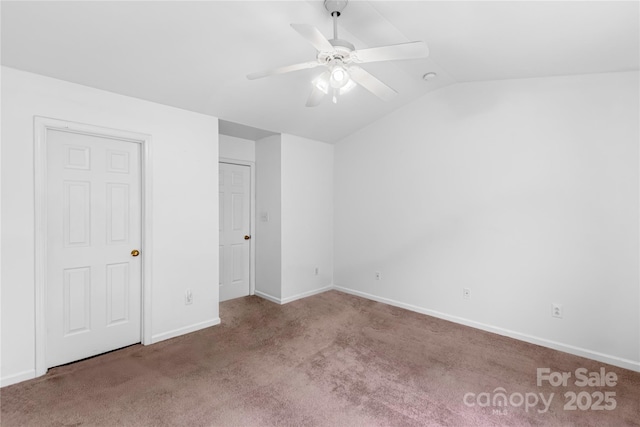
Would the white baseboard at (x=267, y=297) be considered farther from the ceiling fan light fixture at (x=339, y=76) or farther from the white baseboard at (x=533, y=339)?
the ceiling fan light fixture at (x=339, y=76)

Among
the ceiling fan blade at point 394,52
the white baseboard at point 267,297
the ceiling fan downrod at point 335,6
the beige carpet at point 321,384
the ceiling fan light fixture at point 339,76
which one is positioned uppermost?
the ceiling fan downrod at point 335,6

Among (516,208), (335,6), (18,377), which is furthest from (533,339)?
(18,377)

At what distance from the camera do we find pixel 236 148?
430 cm

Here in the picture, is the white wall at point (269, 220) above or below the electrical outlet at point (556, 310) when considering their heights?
above

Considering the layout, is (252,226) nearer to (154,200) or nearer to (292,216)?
(292,216)

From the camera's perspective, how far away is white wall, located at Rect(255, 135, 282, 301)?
13.7 feet

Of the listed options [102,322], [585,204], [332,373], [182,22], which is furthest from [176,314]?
[585,204]

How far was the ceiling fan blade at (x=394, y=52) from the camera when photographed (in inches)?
63.9

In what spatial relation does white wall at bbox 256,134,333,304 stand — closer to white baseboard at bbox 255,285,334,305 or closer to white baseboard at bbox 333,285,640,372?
white baseboard at bbox 255,285,334,305

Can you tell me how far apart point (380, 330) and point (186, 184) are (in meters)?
2.59

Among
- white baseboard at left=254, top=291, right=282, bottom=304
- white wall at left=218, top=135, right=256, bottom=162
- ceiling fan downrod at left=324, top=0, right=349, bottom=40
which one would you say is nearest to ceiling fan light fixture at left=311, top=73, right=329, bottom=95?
ceiling fan downrod at left=324, top=0, right=349, bottom=40

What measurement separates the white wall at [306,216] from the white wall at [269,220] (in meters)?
0.09

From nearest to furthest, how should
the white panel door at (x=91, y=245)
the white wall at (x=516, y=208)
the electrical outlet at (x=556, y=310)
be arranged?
1. the white panel door at (x=91, y=245)
2. the white wall at (x=516, y=208)
3. the electrical outlet at (x=556, y=310)

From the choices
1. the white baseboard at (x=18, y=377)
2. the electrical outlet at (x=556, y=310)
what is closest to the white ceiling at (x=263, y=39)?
the electrical outlet at (x=556, y=310)
